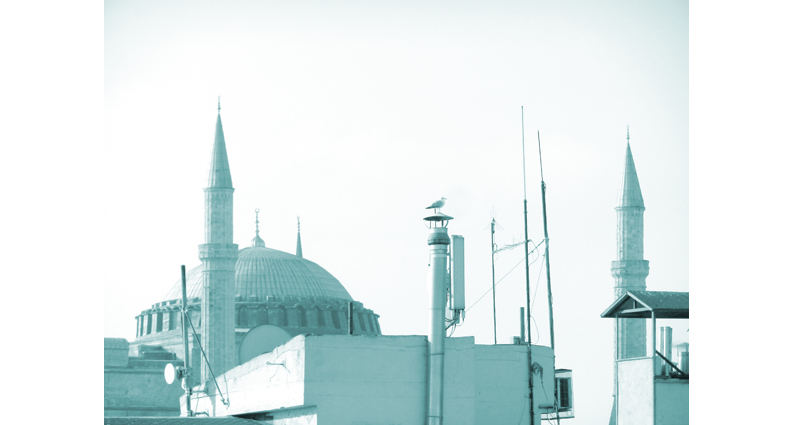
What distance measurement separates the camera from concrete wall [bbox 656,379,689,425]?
16.4 meters

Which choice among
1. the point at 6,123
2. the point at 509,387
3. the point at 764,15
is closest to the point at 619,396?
the point at 509,387

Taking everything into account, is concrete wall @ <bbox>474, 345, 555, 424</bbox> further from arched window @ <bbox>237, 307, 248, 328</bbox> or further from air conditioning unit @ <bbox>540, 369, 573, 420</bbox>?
arched window @ <bbox>237, 307, 248, 328</bbox>

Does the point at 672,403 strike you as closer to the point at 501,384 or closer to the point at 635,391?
the point at 635,391

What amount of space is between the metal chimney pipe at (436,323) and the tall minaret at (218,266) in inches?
1215

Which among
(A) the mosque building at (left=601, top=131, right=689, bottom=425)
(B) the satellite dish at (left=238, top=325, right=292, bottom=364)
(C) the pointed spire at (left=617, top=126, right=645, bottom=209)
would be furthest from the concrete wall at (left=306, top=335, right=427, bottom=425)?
(C) the pointed spire at (left=617, top=126, right=645, bottom=209)

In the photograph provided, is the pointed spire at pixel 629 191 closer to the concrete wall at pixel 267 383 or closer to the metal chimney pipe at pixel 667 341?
the metal chimney pipe at pixel 667 341

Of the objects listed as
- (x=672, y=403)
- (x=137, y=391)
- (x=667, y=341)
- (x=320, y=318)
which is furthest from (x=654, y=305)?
(x=320, y=318)

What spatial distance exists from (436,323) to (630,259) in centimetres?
3052

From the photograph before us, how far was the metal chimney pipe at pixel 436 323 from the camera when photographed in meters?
16.1

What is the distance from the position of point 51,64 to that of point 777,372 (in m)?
7.93

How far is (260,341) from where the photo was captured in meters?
24.1

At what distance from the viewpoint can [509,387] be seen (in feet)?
58.5

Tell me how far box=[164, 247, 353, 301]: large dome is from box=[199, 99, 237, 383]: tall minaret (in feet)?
37.8

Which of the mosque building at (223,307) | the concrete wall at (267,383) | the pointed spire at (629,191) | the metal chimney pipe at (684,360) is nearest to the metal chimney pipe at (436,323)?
the concrete wall at (267,383)
